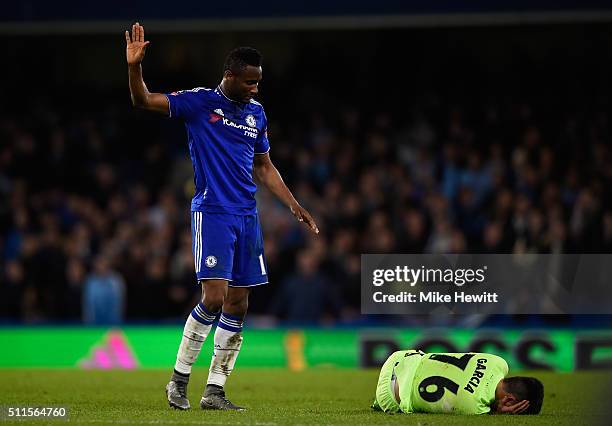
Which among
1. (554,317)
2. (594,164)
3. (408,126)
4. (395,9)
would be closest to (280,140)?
(408,126)

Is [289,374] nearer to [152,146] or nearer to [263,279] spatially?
[263,279]

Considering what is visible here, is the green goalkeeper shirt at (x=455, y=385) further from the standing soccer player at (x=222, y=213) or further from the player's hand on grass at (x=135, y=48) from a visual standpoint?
the player's hand on grass at (x=135, y=48)

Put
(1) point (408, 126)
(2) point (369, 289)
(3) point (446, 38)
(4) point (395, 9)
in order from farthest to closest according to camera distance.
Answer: (3) point (446, 38)
(1) point (408, 126)
(4) point (395, 9)
(2) point (369, 289)

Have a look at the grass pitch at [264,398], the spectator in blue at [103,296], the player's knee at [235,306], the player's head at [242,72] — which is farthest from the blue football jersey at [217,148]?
the spectator in blue at [103,296]

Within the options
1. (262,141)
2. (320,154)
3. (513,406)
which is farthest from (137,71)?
(320,154)

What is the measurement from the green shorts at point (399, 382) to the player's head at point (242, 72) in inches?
86.2

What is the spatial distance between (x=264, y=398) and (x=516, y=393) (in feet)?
8.06

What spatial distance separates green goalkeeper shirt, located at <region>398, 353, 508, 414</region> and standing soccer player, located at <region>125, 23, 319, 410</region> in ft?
4.26

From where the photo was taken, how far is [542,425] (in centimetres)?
768

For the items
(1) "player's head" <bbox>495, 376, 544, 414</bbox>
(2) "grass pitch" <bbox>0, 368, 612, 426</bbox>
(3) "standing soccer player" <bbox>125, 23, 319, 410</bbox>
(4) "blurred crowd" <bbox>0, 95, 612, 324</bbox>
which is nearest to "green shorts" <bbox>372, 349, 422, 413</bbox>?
(2) "grass pitch" <bbox>0, 368, 612, 426</bbox>

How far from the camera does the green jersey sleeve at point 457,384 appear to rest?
8086 mm

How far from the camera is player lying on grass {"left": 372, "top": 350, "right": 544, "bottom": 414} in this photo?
319 inches

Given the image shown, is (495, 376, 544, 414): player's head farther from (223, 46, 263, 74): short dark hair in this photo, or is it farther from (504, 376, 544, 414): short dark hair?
(223, 46, 263, 74): short dark hair

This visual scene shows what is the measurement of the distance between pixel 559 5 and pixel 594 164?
2491 millimetres
